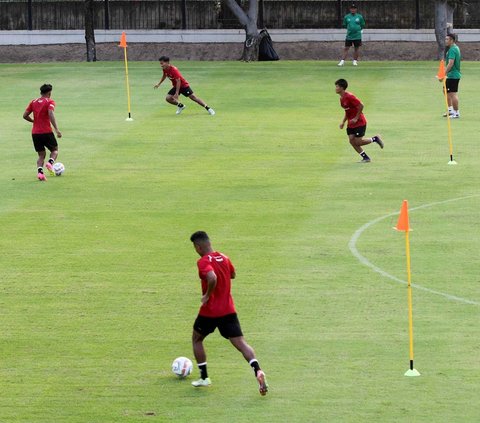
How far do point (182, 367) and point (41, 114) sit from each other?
44.8 ft

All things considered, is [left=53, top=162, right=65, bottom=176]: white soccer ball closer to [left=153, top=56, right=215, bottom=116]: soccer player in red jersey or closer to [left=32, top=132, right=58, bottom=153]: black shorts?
[left=32, top=132, right=58, bottom=153]: black shorts

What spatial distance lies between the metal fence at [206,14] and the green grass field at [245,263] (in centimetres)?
1717

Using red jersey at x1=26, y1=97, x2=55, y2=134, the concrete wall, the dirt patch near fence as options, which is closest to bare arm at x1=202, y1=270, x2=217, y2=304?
red jersey at x1=26, y1=97, x2=55, y2=134

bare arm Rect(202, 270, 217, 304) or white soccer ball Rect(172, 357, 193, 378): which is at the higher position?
bare arm Rect(202, 270, 217, 304)

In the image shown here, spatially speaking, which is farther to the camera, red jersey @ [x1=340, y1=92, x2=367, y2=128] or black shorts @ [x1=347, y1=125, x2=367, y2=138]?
black shorts @ [x1=347, y1=125, x2=367, y2=138]

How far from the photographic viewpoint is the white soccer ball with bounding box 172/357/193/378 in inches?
557

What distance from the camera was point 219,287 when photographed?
528 inches

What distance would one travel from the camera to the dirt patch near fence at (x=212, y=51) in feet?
176

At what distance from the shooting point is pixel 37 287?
18562 millimetres

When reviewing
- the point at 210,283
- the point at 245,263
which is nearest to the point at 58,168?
the point at 245,263

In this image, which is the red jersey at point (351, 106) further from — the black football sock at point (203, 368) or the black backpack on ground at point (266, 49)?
the black backpack on ground at point (266, 49)

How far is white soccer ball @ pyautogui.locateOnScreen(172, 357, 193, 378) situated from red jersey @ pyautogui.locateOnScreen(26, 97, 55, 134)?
13.4 m

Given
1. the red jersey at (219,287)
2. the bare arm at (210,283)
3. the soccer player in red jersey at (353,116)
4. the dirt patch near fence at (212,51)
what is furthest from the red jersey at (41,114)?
the dirt patch near fence at (212,51)

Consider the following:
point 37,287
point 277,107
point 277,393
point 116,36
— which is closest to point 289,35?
point 116,36
